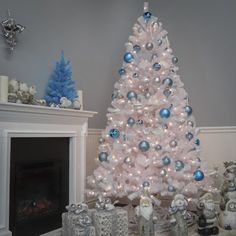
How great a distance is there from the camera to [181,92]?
3.19 metres

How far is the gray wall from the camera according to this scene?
3.46 meters

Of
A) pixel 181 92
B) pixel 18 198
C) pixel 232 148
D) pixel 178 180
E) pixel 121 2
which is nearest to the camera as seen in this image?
pixel 18 198

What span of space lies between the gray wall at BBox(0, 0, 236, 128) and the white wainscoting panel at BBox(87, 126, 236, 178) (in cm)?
11

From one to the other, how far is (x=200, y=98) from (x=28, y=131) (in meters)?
2.28

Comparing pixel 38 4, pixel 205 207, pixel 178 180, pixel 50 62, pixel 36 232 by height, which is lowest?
pixel 36 232

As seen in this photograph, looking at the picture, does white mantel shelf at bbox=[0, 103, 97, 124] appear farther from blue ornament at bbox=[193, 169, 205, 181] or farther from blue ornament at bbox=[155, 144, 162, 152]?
blue ornament at bbox=[193, 169, 205, 181]

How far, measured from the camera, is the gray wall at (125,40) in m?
3.46

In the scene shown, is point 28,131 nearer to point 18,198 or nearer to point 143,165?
point 18,198

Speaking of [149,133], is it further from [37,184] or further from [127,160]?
[37,184]

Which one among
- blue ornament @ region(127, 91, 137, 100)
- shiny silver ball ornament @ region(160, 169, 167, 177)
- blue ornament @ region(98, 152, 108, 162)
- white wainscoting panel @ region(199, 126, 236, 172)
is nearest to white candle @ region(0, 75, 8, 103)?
blue ornament @ region(98, 152, 108, 162)

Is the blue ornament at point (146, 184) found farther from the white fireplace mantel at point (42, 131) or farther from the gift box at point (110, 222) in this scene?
the white fireplace mantel at point (42, 131)

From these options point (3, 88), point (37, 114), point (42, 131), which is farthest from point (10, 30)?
point (42, 131)

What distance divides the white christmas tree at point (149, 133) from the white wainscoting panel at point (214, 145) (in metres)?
0.73

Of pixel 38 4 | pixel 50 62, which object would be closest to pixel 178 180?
pixel 50 62
